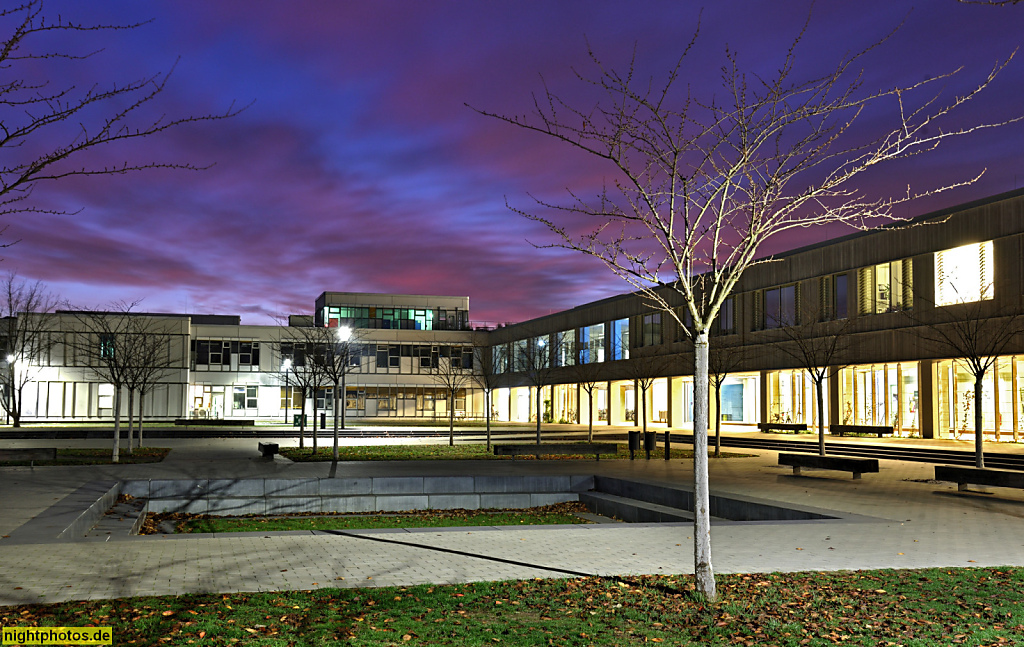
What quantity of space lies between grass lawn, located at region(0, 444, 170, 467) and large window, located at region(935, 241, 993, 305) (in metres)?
27.7

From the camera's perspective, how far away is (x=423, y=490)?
1745 centimetres

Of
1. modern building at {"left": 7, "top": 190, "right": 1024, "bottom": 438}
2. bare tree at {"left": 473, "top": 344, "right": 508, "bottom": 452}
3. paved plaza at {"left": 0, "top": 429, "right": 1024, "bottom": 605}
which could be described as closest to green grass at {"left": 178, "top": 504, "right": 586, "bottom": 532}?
paved plaza at {"left": 0, "top": 429, "right": 1024, "bottom": 605}

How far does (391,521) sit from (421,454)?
10.8 metres

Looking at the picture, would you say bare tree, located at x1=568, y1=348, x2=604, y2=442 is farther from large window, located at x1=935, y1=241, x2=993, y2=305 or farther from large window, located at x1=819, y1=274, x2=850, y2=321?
large window, located at x1=935, y1=241, x2=993, y2=305

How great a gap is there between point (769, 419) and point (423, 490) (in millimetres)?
29326

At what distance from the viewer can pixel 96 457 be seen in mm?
23422

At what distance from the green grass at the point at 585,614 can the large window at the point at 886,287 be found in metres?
27.5

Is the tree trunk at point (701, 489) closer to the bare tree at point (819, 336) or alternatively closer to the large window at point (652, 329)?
the bare tree at point (819, 336)

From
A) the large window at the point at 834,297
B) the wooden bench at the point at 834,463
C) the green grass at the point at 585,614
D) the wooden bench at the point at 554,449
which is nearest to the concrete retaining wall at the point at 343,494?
the wooden bench at the point at 554,449

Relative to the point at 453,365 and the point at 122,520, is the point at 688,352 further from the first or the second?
the point at 122,520

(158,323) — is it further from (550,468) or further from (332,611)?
(332,611)

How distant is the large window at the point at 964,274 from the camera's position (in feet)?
98.1

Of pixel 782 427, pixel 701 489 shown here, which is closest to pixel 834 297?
pixel 782 427

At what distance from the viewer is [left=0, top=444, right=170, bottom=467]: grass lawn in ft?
71.0
